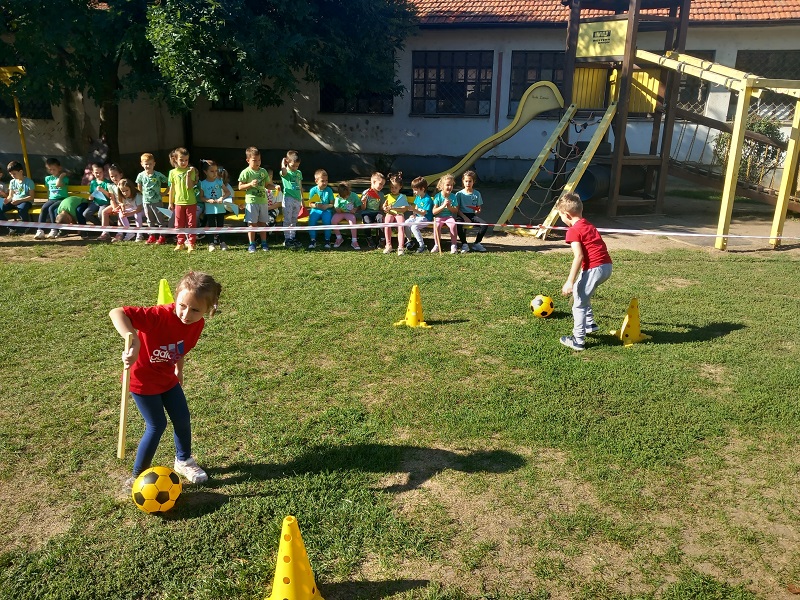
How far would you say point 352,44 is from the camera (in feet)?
54.0

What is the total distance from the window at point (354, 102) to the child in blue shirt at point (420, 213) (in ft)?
34.3

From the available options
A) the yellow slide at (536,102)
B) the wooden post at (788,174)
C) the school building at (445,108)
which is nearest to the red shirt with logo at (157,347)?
the wooden post at (788,174)

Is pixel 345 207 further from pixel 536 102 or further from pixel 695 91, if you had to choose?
pixel 695 91

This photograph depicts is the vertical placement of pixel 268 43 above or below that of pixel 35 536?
above

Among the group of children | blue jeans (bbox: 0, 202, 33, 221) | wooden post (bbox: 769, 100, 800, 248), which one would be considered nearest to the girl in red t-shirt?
the group of children

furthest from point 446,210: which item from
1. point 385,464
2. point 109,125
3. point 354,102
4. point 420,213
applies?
point 354,102

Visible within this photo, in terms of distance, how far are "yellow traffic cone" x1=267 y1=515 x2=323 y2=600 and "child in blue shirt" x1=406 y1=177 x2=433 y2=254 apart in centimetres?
812

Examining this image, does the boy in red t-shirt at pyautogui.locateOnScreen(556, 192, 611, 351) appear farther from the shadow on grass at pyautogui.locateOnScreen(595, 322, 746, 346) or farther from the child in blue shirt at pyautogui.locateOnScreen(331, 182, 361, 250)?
the child in blue shirt at pyautogui.locateOnScreen(331, 182, 361, 250)

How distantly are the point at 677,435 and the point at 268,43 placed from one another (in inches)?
445

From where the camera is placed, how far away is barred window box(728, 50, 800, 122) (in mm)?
18750

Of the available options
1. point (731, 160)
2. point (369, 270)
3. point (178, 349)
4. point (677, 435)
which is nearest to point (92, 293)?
point (369, 270)

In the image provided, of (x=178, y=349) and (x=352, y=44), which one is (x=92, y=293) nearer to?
(x=178, y=349)

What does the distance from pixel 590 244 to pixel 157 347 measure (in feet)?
14.6

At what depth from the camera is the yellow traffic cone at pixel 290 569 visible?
3.46 meters
